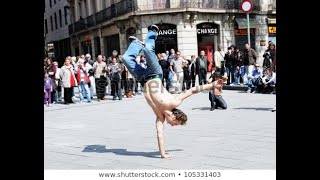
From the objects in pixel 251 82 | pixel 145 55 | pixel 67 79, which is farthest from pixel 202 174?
pixel 67 79

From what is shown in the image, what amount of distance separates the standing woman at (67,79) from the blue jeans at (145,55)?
25.5ft

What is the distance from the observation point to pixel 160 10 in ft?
52.2

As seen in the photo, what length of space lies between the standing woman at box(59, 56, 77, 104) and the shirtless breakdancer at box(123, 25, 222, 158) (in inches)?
296

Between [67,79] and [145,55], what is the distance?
315 inches

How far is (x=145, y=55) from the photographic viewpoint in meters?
Result: 4.50

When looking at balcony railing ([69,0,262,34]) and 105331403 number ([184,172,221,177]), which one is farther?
balcony railing ([69,0,262,34])

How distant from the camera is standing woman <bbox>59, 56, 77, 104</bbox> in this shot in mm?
12062

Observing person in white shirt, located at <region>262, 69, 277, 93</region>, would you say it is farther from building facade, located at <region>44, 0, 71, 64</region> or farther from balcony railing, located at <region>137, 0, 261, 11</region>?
balcony railing, located at <region>137, 0, 261, 11</region>

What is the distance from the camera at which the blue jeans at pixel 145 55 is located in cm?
442

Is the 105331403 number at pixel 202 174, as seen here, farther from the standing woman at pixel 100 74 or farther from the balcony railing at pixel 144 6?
the balcony railing at pixel 144 6

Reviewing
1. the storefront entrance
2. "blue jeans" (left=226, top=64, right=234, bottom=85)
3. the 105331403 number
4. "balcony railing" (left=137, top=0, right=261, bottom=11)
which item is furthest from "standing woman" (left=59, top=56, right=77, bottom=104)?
the 105331403 number

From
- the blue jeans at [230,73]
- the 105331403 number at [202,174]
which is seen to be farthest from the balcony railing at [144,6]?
the 105331403 number at [202,174]
